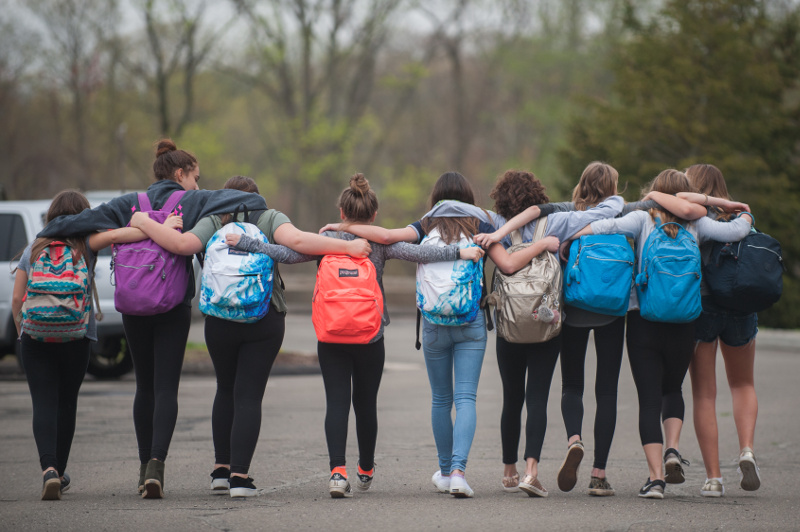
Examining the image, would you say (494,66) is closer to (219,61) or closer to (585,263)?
(219,61)

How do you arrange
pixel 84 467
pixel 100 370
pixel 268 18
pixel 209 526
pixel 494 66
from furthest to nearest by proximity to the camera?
1. pixel 494 66
2. pixel 268 18
3. pixel 100 370
4. pixel 84 467
5. pixel 209 526

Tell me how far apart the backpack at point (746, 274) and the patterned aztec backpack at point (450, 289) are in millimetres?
1382

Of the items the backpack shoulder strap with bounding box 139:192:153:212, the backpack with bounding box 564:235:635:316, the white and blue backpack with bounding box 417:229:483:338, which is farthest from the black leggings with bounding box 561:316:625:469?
Answer: the backpack shoulder strap with bounding box 139:192:153:212

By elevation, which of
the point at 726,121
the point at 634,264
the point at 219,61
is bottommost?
the point at 634,264

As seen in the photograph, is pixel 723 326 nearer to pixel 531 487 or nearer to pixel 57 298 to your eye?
pixel 531 487

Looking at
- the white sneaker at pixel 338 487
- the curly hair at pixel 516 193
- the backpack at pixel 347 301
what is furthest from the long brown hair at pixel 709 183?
the white sneaker at pixel 338 487

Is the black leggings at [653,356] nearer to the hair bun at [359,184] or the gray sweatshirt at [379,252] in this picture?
the gray sweatshirt at [379,252]

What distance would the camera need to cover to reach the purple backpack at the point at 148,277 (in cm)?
534

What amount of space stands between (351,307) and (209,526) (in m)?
1.38

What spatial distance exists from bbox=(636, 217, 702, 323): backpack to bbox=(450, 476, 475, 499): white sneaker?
1.38 metres

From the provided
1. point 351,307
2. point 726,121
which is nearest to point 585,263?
point 351,307

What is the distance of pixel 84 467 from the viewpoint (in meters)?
6.66

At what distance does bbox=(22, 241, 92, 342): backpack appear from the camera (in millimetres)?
5457

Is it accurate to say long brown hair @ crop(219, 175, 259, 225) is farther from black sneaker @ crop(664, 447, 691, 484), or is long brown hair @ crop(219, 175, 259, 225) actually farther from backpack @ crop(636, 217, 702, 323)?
black sneaker @ crop(664, 447, 691, 484)
